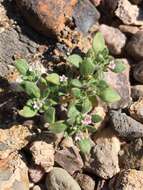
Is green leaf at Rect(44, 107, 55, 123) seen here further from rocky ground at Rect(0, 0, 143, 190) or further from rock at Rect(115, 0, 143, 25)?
rock at Rect(115, 0, 143, 25)

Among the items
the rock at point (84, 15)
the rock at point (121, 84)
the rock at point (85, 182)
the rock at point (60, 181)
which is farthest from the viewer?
the rock at point (84, 15)

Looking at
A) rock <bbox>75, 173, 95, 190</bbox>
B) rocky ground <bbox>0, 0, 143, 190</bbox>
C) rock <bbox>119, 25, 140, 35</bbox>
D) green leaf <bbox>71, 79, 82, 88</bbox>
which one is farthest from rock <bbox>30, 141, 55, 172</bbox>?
rock <bbox>119, 25, 140, 35</bbox>

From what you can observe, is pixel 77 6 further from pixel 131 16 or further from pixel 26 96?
pixel 26 96

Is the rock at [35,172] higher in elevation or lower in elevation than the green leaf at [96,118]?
lower

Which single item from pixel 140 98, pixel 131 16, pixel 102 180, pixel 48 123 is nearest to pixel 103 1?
pixel 131 16

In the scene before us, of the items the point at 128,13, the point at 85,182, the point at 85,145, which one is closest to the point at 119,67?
the point at 85,145

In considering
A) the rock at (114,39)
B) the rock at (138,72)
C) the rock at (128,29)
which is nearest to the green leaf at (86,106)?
the rock at (138,72)

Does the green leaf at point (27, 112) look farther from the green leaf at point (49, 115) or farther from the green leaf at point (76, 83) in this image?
the green leaf at point (76, 83)
